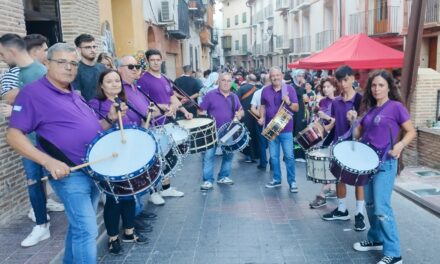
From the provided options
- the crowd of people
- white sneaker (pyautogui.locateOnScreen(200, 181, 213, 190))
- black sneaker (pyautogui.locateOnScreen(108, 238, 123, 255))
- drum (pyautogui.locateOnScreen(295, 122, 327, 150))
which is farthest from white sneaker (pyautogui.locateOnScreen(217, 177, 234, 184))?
black sneaker (pyautogui.locateOnScreen(108, 238, 123, 255))

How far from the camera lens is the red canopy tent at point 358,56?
8609 millimetres

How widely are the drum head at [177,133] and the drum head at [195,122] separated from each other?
1.44 feet

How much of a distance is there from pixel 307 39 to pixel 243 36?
3082 centimetres

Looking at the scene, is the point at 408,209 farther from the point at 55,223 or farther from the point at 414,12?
the point at 55,223

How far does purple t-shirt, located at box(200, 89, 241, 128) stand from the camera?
21.4 ft

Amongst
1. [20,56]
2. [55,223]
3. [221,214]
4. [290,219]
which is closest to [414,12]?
[290,219]

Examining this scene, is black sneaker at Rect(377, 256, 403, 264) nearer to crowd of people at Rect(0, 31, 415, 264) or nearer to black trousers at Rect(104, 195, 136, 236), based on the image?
crowd of people at Rect(0, 31, 415, 264)

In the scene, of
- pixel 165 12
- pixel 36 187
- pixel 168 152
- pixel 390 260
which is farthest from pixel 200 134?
pixel 165 12

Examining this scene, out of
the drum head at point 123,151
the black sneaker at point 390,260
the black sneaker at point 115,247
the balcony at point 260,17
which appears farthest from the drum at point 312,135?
the balcony at point 260,17

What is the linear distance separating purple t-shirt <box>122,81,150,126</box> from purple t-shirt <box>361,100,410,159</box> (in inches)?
91.9

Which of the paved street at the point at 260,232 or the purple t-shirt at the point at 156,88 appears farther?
the purple t-shirt at the point at 156,88

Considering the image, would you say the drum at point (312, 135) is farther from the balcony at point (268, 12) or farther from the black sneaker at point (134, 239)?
the balcony at point (268, 12)

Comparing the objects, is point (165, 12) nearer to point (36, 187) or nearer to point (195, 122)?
point (195, 122)

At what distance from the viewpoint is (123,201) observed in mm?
4207
